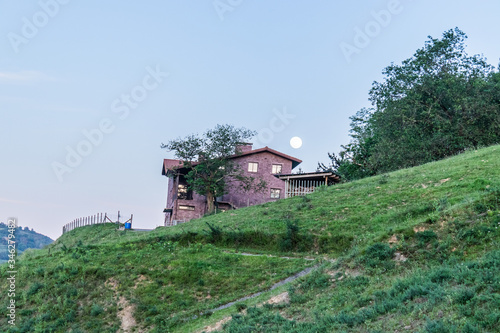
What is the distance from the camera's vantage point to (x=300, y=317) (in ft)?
49.3

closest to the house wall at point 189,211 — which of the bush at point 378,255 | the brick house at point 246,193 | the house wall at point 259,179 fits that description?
the brick house at point 246,193

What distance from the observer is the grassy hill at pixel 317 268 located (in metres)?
13.0

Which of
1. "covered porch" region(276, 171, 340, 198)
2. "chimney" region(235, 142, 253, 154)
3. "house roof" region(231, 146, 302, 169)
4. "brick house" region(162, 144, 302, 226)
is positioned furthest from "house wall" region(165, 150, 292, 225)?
"covered porch" region(276, 171, 340, 198)

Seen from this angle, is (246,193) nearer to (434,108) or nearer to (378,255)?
(434,108)

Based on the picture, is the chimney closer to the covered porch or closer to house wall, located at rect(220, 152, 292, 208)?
house wall, located at rect(220, 152, 292, 208)

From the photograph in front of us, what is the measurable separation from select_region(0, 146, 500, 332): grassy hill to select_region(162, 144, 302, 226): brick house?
20322 millimetres

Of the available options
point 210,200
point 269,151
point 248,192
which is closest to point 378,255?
point 210,200

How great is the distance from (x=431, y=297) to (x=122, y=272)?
16514 millimetres

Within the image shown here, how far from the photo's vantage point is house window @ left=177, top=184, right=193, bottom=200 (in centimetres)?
5781

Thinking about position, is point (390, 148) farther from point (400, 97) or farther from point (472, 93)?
point (472, 93)

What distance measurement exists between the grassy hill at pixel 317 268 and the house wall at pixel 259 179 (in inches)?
795

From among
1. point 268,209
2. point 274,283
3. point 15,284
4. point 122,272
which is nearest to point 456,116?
point 268,209

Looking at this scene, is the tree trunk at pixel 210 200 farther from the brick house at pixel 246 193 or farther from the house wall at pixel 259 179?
the house wall at pixel 259 179

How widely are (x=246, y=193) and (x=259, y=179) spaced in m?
2.20
